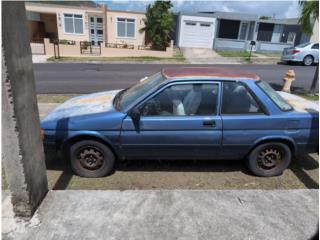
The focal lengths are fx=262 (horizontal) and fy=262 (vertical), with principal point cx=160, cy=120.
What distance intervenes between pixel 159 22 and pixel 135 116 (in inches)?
816

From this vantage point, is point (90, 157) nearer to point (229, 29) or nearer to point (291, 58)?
point (291, 58)

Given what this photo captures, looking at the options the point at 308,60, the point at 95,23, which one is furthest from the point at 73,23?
the point at 308,60

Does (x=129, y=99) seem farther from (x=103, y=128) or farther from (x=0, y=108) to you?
(x=0, y=108)

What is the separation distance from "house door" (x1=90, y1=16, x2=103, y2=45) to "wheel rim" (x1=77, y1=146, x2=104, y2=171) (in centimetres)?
2326

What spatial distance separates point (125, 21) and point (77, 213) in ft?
79.8

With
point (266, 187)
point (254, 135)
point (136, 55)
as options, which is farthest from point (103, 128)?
point (136, 55)

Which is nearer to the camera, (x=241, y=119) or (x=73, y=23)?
(x=241, y=119)

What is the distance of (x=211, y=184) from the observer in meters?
3.92

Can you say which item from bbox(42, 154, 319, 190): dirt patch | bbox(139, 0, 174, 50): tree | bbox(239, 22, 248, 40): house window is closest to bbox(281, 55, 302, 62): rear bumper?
bbox(239, 22, 248, 40): house window

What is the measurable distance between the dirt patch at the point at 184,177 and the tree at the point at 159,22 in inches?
787

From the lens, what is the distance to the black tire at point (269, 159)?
395 centimetres

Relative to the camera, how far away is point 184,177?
406 centimetres

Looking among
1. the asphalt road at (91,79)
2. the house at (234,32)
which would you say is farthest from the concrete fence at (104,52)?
the house at (234,32)

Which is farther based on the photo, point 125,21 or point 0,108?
point 125,21
